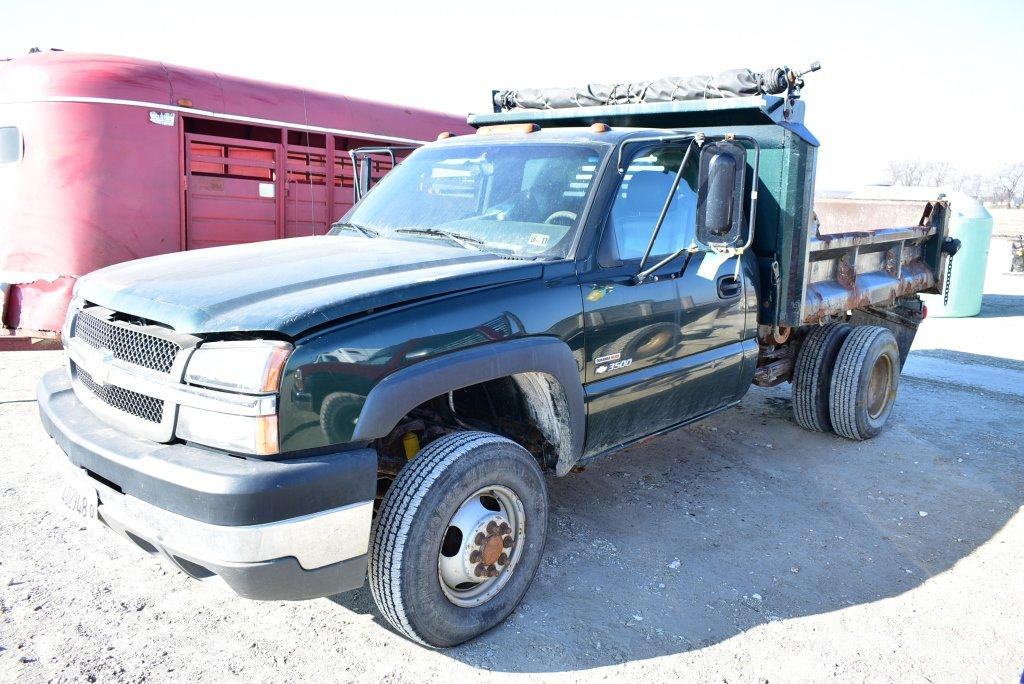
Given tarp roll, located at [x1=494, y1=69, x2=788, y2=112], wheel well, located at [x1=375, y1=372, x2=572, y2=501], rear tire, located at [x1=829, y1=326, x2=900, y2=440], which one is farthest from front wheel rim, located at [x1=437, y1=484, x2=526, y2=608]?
rear tire, located at [x1=829, y1=326, x2=900, y2=440]

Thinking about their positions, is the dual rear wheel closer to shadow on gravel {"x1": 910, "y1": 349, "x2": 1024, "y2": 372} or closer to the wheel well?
the wheel well

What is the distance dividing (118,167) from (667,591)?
5.99 metres

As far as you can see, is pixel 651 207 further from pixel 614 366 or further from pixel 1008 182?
pixel 1008 182

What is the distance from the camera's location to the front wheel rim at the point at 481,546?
3000mm

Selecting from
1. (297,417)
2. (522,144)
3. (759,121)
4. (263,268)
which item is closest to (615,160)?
(522,144)

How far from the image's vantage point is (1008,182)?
57781 millimetres

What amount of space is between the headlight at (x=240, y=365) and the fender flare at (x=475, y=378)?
0.32 meters

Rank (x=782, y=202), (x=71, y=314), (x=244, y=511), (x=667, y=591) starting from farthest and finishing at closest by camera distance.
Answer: (x=782, y=202) → (x=667, y=591) → (x=71, y=314) → (x=244, y=511)

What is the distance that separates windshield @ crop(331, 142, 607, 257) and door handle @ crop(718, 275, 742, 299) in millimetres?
1023

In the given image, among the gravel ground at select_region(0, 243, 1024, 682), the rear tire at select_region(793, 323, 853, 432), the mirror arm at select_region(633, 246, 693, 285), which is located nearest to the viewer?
the gravel ground at select_region(0, 243, 1024, 682)

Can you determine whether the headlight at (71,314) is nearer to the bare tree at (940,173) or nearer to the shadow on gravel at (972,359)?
the shadow on gravel at (972,359)

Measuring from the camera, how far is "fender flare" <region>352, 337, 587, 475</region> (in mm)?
2658

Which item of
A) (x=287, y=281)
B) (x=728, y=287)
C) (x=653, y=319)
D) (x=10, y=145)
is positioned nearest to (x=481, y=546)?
(x=287, y=281)

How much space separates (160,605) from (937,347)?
9427 millimetres
